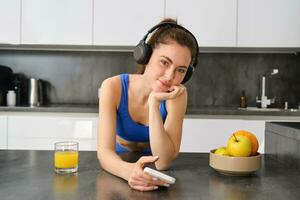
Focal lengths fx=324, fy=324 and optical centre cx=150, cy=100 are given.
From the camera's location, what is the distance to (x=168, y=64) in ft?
3.49

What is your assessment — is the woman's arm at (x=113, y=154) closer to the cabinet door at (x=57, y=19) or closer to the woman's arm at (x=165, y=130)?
the woman's arm at (x=165, y=130)

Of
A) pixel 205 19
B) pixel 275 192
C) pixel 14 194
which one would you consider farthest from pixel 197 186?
pixel 205 19

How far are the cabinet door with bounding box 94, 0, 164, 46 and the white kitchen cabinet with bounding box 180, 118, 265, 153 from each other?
86 centimetres

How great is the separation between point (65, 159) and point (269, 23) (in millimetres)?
2263

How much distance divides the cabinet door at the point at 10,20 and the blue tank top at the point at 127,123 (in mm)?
1710

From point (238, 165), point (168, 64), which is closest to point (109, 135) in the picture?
point (168, 64)

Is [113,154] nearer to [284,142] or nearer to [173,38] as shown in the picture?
[173,38]

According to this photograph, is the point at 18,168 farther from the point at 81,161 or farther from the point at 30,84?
the point at 30,84

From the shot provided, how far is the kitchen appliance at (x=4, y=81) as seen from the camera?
2750mm

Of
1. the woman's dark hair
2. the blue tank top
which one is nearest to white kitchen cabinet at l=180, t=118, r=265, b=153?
the blue tank top

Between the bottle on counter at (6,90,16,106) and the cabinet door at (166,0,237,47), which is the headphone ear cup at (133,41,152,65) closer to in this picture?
the cabinet door at (166,0,237,47)

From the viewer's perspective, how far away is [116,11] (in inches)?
106

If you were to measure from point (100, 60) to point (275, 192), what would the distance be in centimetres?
250

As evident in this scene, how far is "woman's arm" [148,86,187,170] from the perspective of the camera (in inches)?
40.8
